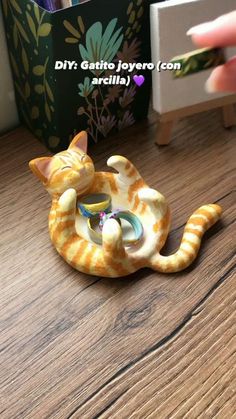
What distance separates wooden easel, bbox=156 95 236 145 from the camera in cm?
74

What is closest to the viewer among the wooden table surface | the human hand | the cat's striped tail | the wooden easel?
the human hand

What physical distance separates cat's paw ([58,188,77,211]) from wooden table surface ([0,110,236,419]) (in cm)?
7

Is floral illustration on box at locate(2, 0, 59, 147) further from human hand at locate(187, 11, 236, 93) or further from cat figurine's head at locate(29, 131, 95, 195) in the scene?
human hand at locate(187, 11, 236, 93)

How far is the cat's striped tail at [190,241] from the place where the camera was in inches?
22.9

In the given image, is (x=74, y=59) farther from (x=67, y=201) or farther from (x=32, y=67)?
(x=67, y=201)

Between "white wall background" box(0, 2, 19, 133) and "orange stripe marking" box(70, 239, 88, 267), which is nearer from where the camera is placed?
"orange stripe marking" box(70, 239, 88, 267)

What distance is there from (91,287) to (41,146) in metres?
0.28

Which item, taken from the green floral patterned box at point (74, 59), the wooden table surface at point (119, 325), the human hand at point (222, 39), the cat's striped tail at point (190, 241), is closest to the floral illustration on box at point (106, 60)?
the green floral patterned box at point (74, 59)

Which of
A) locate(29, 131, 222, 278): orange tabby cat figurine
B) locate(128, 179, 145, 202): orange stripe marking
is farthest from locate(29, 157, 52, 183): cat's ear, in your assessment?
locate(128, 179, 145, 202): orange stripe marking

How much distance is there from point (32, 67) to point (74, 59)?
0.07 m

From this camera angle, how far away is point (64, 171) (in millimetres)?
604

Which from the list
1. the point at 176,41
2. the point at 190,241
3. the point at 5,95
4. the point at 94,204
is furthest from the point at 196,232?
the point at 5,95

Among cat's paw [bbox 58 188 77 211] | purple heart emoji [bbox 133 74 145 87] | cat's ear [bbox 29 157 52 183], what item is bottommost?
cat's paw [bbox 58 188 77 211]

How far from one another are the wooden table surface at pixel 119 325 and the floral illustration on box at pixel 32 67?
105 millimetres
